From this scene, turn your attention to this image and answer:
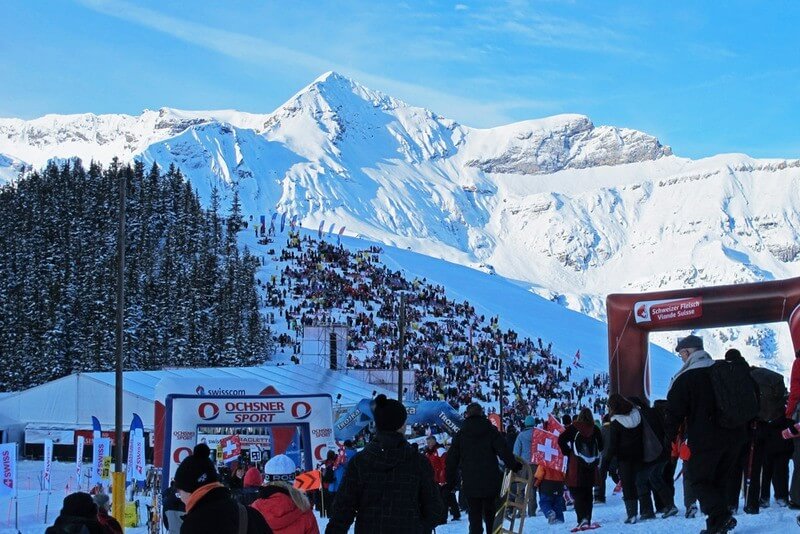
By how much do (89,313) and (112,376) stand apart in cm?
2041

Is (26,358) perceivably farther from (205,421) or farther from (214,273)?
(205,421)

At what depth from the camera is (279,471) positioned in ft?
25.1

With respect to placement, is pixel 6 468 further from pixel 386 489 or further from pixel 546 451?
pixel 386 489

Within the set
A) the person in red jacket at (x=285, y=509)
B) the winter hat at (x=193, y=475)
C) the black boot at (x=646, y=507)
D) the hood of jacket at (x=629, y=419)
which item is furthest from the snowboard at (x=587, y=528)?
the winter hat at (x=193, y=475)

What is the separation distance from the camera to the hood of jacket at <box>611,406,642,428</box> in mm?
10305

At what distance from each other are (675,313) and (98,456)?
474 inches

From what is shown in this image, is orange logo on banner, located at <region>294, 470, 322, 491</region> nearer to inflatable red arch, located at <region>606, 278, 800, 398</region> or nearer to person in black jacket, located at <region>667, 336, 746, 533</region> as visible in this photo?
person in black jacket, located at <region>667, 336, 746, 533</region>

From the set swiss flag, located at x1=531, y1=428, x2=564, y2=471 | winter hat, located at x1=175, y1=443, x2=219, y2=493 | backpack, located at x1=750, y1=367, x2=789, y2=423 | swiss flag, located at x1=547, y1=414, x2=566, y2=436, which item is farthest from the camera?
swiss flag, located at x1=547, y1=414, x2=566, y2=436

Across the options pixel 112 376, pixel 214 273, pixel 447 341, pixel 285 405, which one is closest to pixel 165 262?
pixel 214 273

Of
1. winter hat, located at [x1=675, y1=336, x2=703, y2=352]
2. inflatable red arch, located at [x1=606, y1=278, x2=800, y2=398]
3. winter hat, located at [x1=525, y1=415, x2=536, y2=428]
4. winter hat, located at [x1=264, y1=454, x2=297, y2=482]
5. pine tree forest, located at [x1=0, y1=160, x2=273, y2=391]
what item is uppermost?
pine tree forest, located at [x1=0, y1=160, x2=273, y2=391]

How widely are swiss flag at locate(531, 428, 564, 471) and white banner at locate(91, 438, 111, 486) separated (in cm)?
1028

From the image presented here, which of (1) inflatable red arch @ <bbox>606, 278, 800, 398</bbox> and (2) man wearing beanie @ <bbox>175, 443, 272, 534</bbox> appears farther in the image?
(1) inflatable red arch @ <bbox>606, 278, 800, 398</bbox>

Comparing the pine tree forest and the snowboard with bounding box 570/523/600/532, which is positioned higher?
the pine tree forest

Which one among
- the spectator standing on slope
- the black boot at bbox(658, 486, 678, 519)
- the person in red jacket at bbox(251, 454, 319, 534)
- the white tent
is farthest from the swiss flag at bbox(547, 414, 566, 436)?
the white tent
